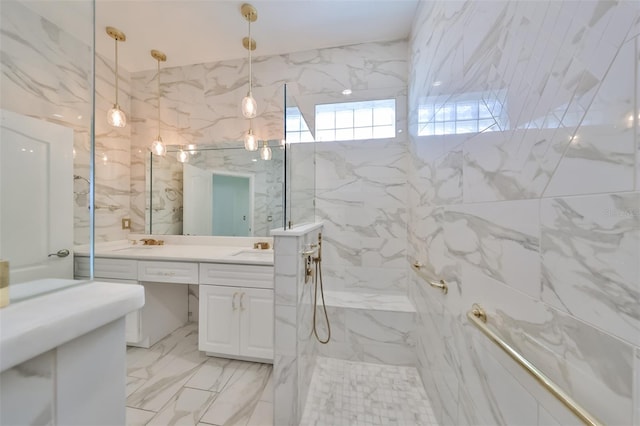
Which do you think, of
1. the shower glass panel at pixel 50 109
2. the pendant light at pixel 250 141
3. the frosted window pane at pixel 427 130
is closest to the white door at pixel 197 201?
the pendant light at pixel 250 141

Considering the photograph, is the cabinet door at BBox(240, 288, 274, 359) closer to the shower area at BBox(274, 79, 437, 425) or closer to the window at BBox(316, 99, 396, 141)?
the shower area at BBox(274, 79, 437, 425)

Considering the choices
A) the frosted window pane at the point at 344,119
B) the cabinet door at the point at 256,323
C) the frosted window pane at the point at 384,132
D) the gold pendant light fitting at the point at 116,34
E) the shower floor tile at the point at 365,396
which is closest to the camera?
the shower floor tile at the point at 365,396

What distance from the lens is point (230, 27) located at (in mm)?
2072

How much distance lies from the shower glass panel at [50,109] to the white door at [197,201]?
2.70 feet

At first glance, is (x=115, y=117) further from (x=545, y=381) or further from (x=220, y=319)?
(x=545, y=381)

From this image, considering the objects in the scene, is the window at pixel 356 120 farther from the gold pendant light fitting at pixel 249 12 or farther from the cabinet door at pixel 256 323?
the cabinet door at pixel 256 323

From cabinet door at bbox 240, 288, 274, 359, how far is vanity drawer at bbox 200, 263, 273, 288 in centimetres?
6

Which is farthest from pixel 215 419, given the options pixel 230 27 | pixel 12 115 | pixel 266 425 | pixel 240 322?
pixel 230 27

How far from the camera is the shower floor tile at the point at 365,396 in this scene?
1.40 metres

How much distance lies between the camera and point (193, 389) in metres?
1.62

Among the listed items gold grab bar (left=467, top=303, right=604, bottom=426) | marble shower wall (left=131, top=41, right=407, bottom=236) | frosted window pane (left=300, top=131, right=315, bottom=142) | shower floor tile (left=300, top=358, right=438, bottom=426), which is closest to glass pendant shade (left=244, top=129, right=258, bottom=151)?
marble shower wall (left=131, top=41, right=407, bottom=236)

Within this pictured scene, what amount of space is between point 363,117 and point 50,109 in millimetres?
2637

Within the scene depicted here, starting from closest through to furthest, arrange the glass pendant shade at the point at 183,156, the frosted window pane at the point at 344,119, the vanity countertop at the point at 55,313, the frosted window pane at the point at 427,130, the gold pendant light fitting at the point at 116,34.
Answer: the vanity countertop at the point at 55,313 < the frosted window pane at the point at 427,130 < the gold pendant light fitting at the point at 116,34 < the frosted window pane at the point at 344,119 < the glass pendant shade at the point at 183,156

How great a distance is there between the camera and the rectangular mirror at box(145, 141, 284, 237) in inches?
94.5
